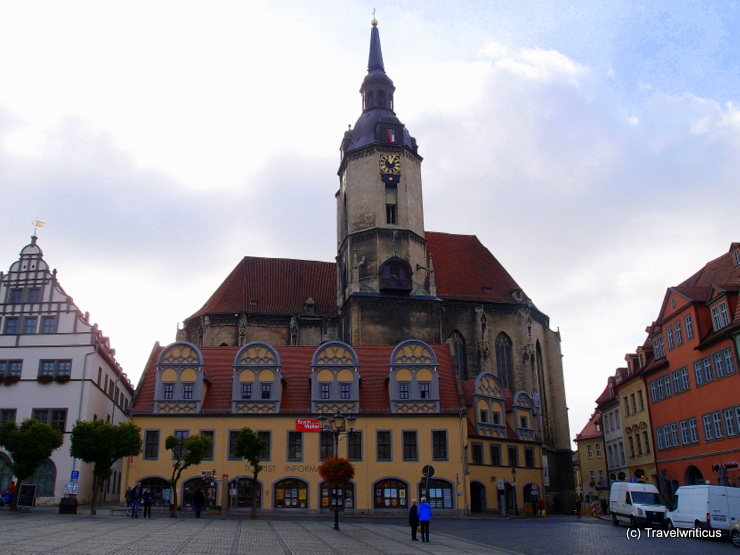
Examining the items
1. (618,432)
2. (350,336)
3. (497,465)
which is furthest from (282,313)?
(618,432)

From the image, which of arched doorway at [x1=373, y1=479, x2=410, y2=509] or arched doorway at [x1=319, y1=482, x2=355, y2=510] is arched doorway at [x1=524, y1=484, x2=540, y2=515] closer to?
arched doorway at [x1=373, y1=479, x2=410, y2=509]

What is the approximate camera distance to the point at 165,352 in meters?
40.6

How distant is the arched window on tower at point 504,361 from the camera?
181 ft

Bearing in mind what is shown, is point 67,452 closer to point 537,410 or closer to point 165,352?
point 165,352

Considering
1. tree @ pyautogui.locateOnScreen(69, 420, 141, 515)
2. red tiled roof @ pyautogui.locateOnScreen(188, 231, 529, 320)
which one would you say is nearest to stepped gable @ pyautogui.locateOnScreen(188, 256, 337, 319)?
red tiled roof @ pyautogui.locateOnScreen(188, 231, 529, 320)

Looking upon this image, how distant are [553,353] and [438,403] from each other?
23.7m

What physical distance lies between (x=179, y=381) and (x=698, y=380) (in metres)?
27.7

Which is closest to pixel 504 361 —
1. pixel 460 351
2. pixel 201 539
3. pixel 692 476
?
pixel 460 351

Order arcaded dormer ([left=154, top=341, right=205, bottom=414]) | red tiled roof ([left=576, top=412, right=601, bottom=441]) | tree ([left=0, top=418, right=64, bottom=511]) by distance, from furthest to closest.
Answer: red tiled roof ([left=576, top=412, right=601, bottom=441])
arcaded dormer ([left=154, top=341, right=205, bottom=414])
tree ([left=0, top=418, right=64, bottom=511])

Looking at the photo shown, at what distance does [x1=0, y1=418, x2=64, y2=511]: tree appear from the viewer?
106ft

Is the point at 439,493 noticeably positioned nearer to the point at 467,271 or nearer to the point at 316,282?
the point at 467,271

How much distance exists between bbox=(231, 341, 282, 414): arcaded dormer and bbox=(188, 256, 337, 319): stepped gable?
48.6 feet

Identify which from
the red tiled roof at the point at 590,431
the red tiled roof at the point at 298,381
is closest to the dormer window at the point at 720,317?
the red tiled roof at the point at 298,381

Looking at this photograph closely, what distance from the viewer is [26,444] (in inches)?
1275
